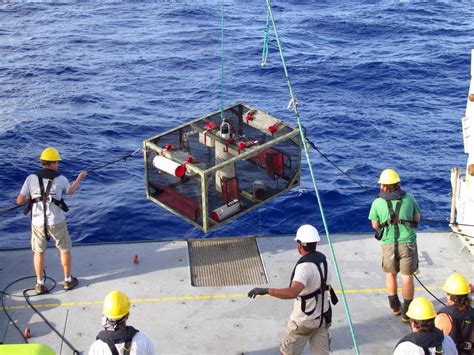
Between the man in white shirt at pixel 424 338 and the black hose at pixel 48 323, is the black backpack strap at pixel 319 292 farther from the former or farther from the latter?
the black hose at pixel 48 323

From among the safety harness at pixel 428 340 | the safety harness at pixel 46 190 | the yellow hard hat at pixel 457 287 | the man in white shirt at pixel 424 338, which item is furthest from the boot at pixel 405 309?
the safety harness at pixel 46 190

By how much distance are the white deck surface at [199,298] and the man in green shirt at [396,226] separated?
0.76m

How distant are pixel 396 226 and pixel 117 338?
13.6 ft

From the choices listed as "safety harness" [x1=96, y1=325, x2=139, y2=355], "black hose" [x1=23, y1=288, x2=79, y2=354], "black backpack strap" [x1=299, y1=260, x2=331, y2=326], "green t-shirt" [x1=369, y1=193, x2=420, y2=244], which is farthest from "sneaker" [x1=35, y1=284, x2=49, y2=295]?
"green t-shirt" [x1=369, y1=193, x2=420, y2=244]

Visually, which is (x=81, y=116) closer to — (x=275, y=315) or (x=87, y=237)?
(x=87, y=237)

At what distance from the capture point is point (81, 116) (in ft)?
75.3

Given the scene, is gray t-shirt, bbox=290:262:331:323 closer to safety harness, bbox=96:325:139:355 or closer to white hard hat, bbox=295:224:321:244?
white hard hat, bbox=295:224:321:244

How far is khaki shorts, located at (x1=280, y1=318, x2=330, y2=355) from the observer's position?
25.1ft

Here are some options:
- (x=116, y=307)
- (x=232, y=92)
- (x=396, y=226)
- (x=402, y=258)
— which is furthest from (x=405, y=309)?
(x=232, y=92)

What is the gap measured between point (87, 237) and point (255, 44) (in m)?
16.9

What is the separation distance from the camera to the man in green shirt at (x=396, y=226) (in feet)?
28.9

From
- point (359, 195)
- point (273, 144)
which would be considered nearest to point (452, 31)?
point (359, 195)

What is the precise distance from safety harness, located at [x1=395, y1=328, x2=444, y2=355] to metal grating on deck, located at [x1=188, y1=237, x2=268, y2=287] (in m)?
4.21

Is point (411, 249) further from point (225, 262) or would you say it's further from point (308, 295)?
point (225, 262)
